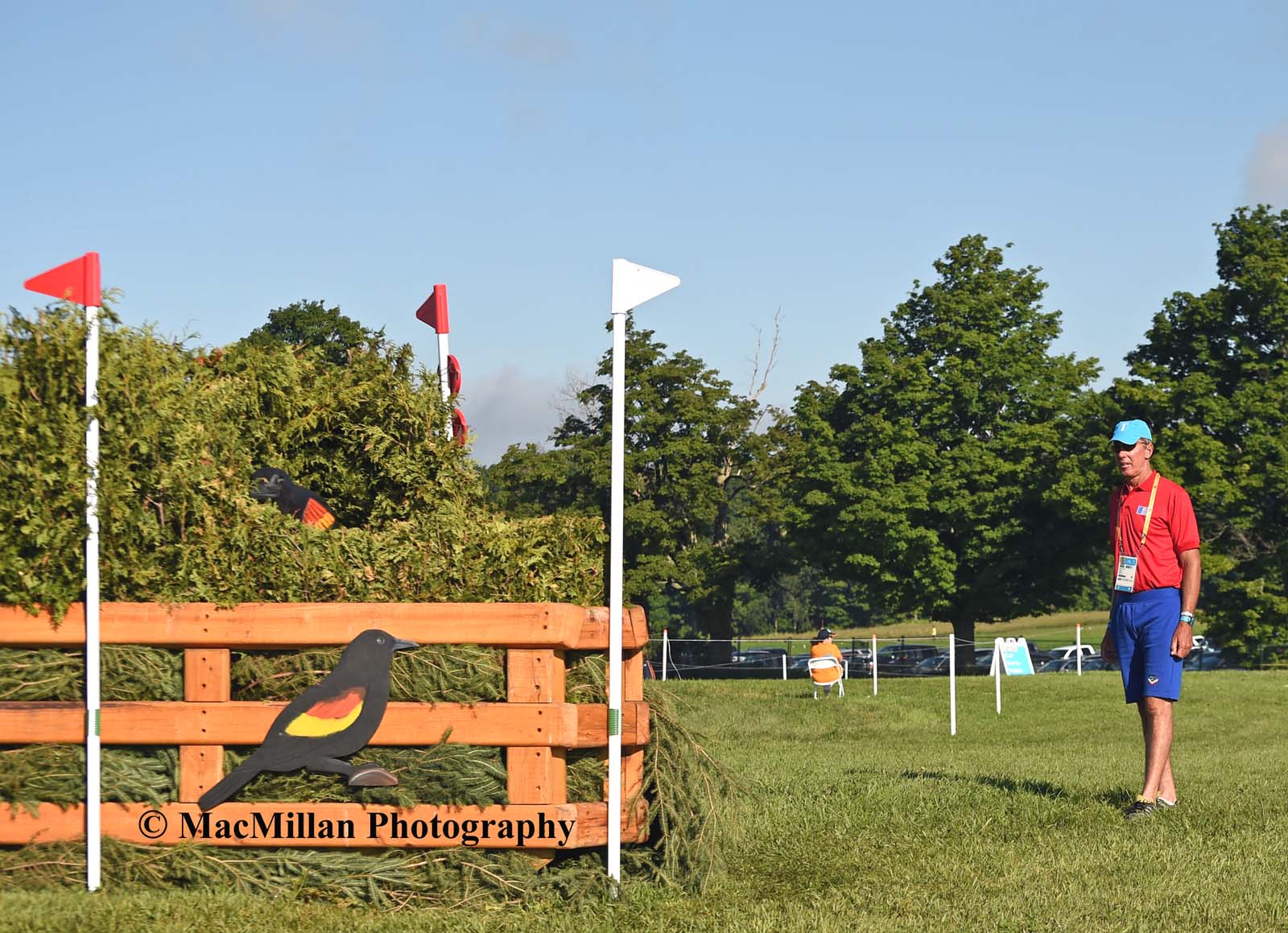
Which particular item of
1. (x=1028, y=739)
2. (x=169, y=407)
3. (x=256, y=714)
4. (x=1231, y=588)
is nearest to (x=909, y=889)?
(x=256, y=714)

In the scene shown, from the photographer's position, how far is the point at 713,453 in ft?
179

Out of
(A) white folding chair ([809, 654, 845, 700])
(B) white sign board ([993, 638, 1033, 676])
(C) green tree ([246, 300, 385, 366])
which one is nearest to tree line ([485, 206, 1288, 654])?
(B) white sign board ([993, 638, 1033, 676])

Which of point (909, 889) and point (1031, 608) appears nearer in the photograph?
point (909, 889)

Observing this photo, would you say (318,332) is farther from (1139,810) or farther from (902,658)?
(902,658)

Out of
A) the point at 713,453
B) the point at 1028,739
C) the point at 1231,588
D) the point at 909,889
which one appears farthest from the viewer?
the point at 713,453

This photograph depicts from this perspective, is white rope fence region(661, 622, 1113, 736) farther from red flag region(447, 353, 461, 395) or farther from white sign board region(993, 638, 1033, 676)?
red flag region(447, 353, 461, 395)

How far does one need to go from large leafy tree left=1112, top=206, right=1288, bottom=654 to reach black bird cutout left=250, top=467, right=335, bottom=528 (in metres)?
36.9

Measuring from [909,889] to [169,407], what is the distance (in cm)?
376

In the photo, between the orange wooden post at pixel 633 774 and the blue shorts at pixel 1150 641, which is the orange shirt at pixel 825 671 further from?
the orange wooden post at pixel 633 774

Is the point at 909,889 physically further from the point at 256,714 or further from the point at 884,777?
the point at 884,777

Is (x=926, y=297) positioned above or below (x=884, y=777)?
above

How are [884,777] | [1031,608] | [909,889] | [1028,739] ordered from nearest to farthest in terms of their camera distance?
1. [909,889]
2. [884,777]
3. [1028,739]
4. [1031,608]

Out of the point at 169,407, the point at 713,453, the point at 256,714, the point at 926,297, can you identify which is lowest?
the point at 256,714

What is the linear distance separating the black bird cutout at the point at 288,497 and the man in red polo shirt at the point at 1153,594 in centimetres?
426
